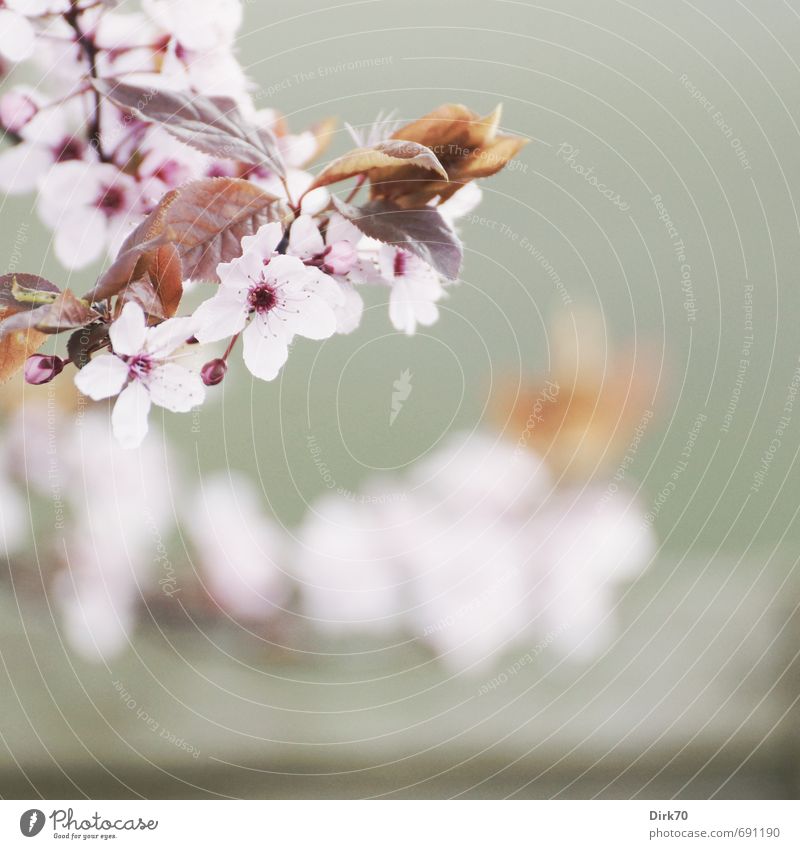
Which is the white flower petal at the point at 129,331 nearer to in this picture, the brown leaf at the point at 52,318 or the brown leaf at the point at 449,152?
the brown leaf at the point at 52,318

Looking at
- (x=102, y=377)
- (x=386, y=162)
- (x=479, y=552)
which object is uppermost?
(x=386, y=162)

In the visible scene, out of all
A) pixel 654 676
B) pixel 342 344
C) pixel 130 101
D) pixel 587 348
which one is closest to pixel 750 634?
pixel 654 676

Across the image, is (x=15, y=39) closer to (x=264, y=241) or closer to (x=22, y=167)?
(x=22, y=167)

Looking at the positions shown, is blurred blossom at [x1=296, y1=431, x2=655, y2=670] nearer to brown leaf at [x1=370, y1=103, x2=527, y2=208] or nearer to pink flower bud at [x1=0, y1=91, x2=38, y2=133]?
brown leaf at [x1=370, y1=103, x2=527, y2=208]

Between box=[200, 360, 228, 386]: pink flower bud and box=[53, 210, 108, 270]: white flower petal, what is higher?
box=[53, 210, 108, 270]: white flower petal

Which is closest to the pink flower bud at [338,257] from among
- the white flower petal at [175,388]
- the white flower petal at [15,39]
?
the white flower petal at [175,388]

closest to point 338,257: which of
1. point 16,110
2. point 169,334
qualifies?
point 169,334

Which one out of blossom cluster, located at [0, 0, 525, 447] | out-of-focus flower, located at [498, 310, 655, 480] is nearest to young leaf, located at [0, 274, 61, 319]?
blossom cluster, located at [0, 0, 525, 447]

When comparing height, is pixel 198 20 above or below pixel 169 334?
above
